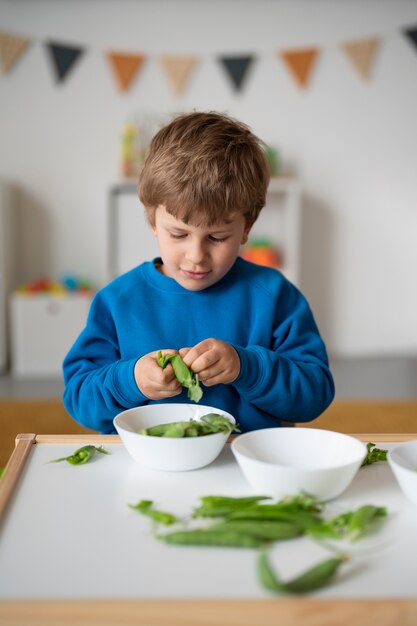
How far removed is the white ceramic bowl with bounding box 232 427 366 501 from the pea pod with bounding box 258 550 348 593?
0.13 meters

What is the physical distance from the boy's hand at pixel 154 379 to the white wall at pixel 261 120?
3.10m

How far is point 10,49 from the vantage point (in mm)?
3789

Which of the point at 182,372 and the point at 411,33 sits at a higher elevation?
the point at 411,33

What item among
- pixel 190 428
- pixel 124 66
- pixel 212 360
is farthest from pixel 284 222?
pixel 190 428

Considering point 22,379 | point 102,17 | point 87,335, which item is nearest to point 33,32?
point 102,17

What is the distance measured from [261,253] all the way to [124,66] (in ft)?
4.02

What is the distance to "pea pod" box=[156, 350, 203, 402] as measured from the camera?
3.05ft

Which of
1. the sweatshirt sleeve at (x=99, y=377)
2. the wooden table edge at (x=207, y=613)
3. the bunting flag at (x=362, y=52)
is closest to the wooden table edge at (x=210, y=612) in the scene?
the wooden table edge at (x=207, y=613)

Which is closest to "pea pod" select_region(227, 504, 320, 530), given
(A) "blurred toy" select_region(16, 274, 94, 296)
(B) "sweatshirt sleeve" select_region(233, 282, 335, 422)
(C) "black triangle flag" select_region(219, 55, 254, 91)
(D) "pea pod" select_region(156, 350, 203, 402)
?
(D) "pea pod" select_region(156, 350, 203, 402)

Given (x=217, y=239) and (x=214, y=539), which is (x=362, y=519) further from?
(x=217, y=239)

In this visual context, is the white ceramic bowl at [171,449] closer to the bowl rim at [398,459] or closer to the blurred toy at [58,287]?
the bowl rim at [398,459]

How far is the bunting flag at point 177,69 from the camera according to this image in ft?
12.8

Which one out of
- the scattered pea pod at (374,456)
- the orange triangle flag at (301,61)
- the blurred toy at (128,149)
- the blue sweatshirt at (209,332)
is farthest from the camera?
the orange triangle flag at (301,61)

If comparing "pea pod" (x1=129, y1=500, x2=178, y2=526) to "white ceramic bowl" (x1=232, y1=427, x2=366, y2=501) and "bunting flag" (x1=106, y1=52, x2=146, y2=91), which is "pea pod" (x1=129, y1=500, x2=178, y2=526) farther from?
"bunting flag" (x1=106, y1=52, x2=146, y2=91)
